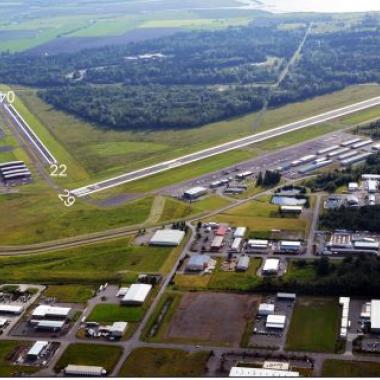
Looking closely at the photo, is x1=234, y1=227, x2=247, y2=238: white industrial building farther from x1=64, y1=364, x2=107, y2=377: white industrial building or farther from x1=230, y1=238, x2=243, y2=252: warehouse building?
x1=64, y1=364, x2=107, y2=377: white industrial building

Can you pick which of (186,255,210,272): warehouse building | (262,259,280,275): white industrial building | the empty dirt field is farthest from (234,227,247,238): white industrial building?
the empty dirt field

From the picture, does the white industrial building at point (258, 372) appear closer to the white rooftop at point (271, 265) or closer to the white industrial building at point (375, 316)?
the white industrial building at point (375, 316)

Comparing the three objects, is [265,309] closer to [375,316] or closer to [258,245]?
[375,316]

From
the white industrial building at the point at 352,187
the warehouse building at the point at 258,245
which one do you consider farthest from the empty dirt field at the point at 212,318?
the white industrial building at the point at 352,187

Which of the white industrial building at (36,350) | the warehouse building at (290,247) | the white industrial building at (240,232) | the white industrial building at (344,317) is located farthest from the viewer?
the white industrial building at (240,232)

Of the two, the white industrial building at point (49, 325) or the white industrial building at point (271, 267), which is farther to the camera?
the white industrial building at point (271, 267)

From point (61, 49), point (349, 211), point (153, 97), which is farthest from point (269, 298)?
point (61, 49)
